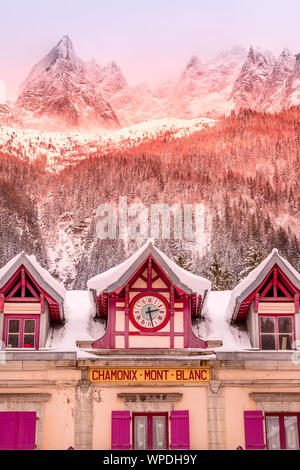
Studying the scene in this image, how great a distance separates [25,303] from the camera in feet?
71.9

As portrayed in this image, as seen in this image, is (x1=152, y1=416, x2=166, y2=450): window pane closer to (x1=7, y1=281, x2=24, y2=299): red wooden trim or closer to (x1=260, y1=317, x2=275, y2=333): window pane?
(x1=260, y1=317, x2=275, y2=333): window pane

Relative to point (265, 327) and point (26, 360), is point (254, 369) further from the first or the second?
point (26, 360)

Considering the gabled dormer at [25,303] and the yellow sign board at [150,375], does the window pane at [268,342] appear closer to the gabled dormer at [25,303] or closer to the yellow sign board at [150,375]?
the yellow sign board at [150,375]

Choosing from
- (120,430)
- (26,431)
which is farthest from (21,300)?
(120,430)

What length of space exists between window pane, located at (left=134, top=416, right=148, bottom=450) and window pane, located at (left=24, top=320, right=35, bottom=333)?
4.84 metres

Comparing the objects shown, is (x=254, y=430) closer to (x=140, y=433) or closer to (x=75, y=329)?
(x=140, y=433)

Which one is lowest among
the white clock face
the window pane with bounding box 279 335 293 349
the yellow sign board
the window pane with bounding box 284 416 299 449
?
the window pane with bounding box 284 416 299 449

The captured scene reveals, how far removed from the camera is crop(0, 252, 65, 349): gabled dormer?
21578mm

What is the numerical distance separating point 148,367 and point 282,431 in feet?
16.7

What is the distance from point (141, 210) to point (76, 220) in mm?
21801

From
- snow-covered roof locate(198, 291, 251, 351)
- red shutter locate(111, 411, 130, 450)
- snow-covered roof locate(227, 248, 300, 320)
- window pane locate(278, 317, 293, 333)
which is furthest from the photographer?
snow-covered roof locate(198, 291, 251, 351)

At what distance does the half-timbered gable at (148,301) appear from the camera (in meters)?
21.8

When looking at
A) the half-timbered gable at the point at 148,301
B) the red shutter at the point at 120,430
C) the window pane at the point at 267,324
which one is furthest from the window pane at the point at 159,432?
the window pane at the point at 267,324

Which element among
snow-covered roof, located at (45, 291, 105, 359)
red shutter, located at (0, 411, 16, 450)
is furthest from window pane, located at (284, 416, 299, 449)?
red shutter, located at (0, 411, 16, 450)
